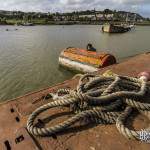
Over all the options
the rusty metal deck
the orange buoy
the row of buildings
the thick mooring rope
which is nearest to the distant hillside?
the row of buildings

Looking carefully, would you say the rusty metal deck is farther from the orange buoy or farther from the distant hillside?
the distant hillside

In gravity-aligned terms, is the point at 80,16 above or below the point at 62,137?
above

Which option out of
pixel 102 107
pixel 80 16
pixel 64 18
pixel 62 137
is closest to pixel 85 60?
pixel 102 107

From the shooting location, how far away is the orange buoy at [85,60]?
977 cm

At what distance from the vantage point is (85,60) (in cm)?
1058

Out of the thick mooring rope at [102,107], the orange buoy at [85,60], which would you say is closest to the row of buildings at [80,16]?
the orange buoy at [85,60]

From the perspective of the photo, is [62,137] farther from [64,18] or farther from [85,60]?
[64,18]

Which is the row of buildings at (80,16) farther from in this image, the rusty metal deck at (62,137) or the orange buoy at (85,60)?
the rusty metal deck at (62,137)

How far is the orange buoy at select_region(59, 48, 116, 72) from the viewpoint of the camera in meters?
9.77

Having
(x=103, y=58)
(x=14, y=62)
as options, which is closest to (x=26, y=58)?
(x=14, y=62)

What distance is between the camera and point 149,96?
367 cm

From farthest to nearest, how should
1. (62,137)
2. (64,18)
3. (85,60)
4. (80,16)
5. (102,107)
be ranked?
1. (80,16)
2. (64,18)
3. (85,60)
4. (102,107)
5. (62,137)

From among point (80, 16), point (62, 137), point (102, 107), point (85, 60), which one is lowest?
point (85, 60)

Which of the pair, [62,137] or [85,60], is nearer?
[62,137]
